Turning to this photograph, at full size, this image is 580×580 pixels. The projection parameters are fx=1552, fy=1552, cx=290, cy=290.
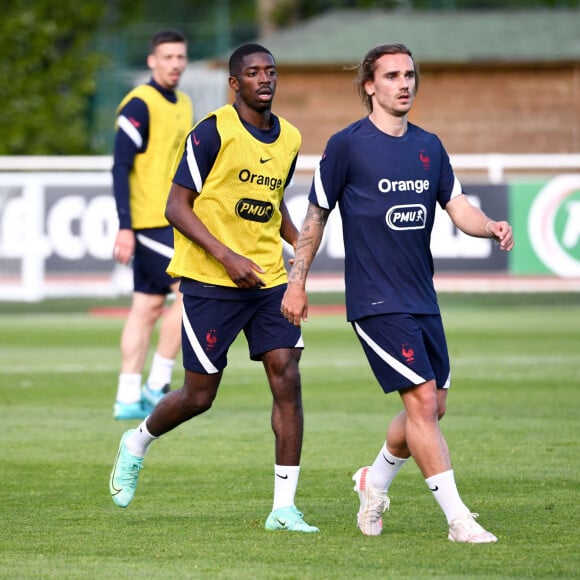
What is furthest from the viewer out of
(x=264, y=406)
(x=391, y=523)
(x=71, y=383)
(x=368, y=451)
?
(x=71, y=383)

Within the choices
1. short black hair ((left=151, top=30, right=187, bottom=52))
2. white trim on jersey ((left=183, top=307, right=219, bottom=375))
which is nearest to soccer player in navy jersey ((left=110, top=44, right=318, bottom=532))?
white trim on jersey ((left=183, top=307, right=219, bottom=375))

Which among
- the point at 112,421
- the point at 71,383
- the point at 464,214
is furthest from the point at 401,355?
the point at 71,383

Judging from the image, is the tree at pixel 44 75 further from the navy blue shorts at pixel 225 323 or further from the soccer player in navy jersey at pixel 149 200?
the navy blue shorts at pixel 225 323

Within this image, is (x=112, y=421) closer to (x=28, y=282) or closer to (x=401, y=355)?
(x=401, y=355)

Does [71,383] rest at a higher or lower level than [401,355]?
lower

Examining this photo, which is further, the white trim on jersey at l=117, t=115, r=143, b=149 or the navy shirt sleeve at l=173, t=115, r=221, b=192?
the white trim on jersey at l=117, t=115, r=143, b=149

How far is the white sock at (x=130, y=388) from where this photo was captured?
429 inches

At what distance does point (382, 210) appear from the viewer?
6727mm

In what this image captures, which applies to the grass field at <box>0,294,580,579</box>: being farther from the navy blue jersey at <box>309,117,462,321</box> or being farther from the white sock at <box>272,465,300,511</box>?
the navy blue jersey at <box>309,117,462,321</box>

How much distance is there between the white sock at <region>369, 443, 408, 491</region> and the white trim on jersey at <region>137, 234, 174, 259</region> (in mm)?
4105

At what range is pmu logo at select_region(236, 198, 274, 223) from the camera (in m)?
7.48

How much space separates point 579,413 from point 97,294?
1020cm

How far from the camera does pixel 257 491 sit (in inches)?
318

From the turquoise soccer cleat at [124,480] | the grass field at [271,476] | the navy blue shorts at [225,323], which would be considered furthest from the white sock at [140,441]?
the navy blue shorts at [225,323]
